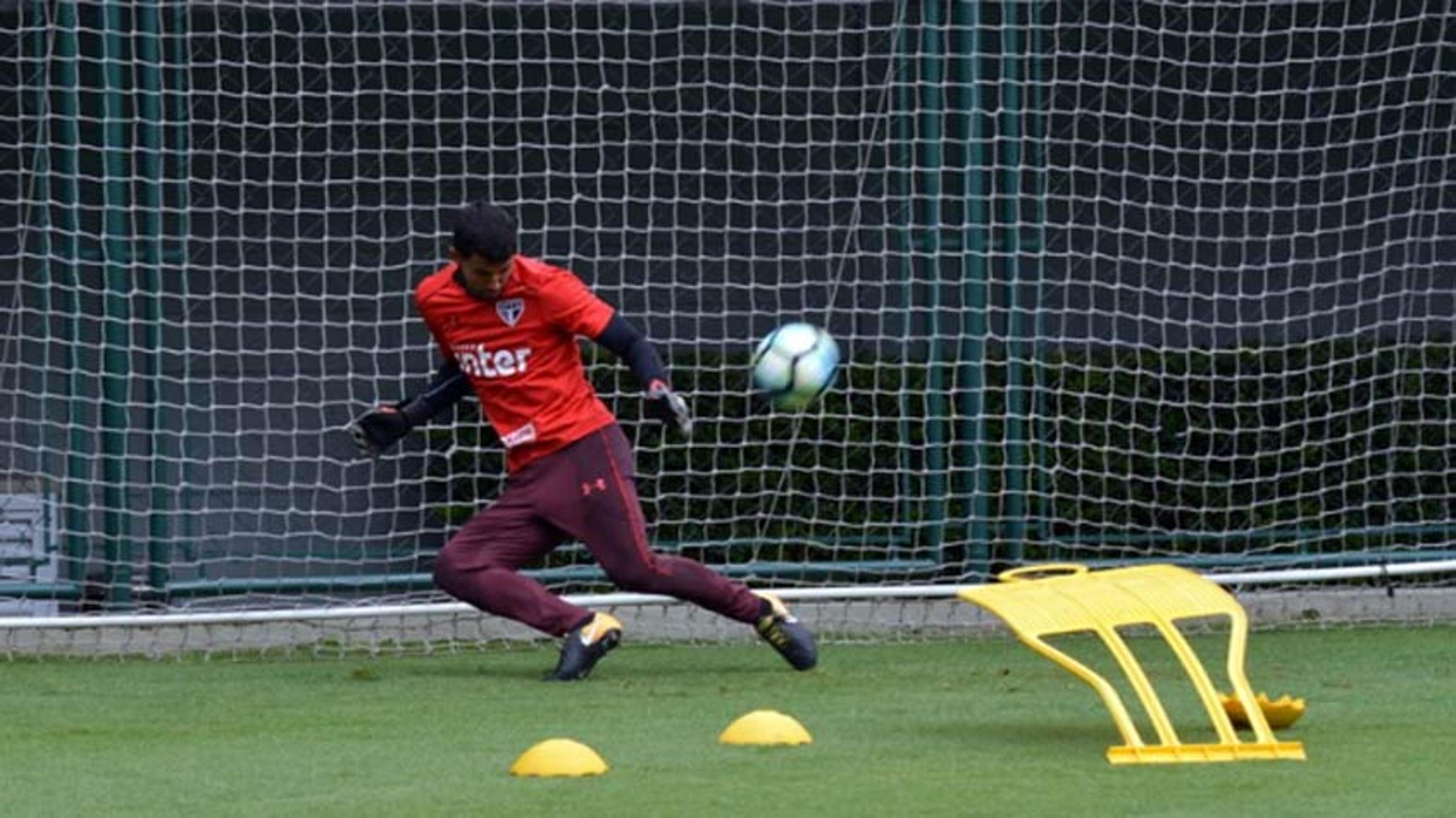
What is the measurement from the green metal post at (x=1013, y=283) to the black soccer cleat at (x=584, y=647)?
2.67 metres

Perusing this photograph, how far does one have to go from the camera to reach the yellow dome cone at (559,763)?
6.75 meters

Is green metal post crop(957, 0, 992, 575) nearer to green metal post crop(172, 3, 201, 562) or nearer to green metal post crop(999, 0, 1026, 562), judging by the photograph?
green metal post crop(999, 0, 1026, 562)

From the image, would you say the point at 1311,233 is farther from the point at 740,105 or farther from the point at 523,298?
the point at 523,298

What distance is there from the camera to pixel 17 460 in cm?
1279

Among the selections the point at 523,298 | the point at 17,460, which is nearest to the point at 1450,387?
the point at 523,298

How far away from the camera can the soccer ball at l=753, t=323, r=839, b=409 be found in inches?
352

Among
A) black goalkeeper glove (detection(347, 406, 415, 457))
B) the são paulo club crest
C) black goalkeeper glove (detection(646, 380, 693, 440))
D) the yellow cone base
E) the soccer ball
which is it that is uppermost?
the são paulo club crest

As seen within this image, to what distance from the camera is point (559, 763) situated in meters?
6.77

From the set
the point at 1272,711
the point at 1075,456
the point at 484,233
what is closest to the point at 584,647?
the point at 484,233

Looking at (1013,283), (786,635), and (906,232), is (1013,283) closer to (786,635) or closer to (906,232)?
(906,232)

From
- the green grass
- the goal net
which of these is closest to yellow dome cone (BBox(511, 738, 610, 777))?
the green grass

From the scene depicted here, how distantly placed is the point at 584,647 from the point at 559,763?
2486 millimetres

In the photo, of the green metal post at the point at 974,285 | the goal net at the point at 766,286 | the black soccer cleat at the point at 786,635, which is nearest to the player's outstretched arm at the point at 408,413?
the black soccer cleat at the point at 786,635

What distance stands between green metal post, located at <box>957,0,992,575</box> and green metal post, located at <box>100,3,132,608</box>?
3.23 m
